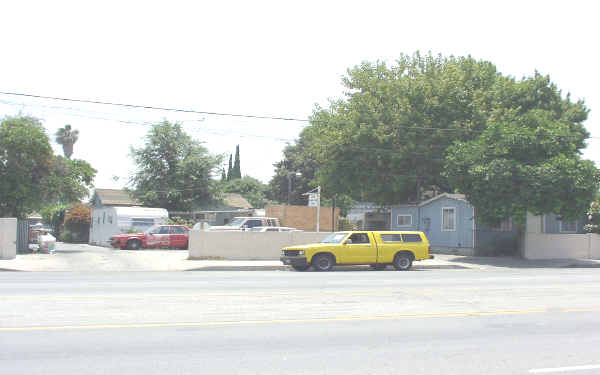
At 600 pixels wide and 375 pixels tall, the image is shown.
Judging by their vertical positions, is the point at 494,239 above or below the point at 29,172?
below

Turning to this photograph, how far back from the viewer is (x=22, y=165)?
27.3 m

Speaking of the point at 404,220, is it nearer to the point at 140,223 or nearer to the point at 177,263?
the point at 177,263

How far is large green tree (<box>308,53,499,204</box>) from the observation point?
34.2 meters

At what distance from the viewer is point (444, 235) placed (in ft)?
106

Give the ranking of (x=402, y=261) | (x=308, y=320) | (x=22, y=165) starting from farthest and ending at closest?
(x=22, y=165)
(x=402, y=261)
(x=308, y=320)

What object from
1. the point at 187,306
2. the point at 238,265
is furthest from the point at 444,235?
the point at 187,306

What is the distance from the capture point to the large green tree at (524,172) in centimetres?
2617

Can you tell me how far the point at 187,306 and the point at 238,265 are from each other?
12.7m

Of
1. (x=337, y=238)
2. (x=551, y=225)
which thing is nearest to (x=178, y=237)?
(x=337, y=238)

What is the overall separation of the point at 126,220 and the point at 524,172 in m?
22.5

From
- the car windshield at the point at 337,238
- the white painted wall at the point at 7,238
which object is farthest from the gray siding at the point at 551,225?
the white painted wall at the point at 7,238

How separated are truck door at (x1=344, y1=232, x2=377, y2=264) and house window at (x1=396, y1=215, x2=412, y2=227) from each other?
38.8 ft

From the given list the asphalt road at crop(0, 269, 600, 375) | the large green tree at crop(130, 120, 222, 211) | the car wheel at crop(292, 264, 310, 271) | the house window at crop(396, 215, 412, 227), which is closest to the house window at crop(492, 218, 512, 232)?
the house window at crop(396, 215, 412, 227)

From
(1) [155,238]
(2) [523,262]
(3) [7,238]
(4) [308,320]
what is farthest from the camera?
(1) [155,238]
